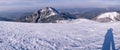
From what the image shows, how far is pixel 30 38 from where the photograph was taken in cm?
2205

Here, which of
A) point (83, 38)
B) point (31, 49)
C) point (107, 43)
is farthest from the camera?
point (83, 38)

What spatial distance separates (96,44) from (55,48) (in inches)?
129

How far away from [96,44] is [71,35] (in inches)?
177

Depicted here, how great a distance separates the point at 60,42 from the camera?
69.6 feet

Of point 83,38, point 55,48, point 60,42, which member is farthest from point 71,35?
point 55,48

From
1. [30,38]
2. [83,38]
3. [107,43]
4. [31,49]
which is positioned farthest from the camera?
[83,38]

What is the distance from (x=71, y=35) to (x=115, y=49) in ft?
21.4

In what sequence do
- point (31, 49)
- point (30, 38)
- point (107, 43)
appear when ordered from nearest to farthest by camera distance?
point (31, 49)
point (107, 43)
point (30, 38)

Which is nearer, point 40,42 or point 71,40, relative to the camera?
point 40,42

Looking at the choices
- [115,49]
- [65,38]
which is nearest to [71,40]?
[65,38]

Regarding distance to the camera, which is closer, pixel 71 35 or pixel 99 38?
pixel 99 38

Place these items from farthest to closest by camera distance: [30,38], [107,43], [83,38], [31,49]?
[83,38], [30,38], [107,43], [31,49]

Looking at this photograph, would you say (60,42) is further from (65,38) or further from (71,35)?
(71,35)

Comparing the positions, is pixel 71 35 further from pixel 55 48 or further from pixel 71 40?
pixel 55 48
